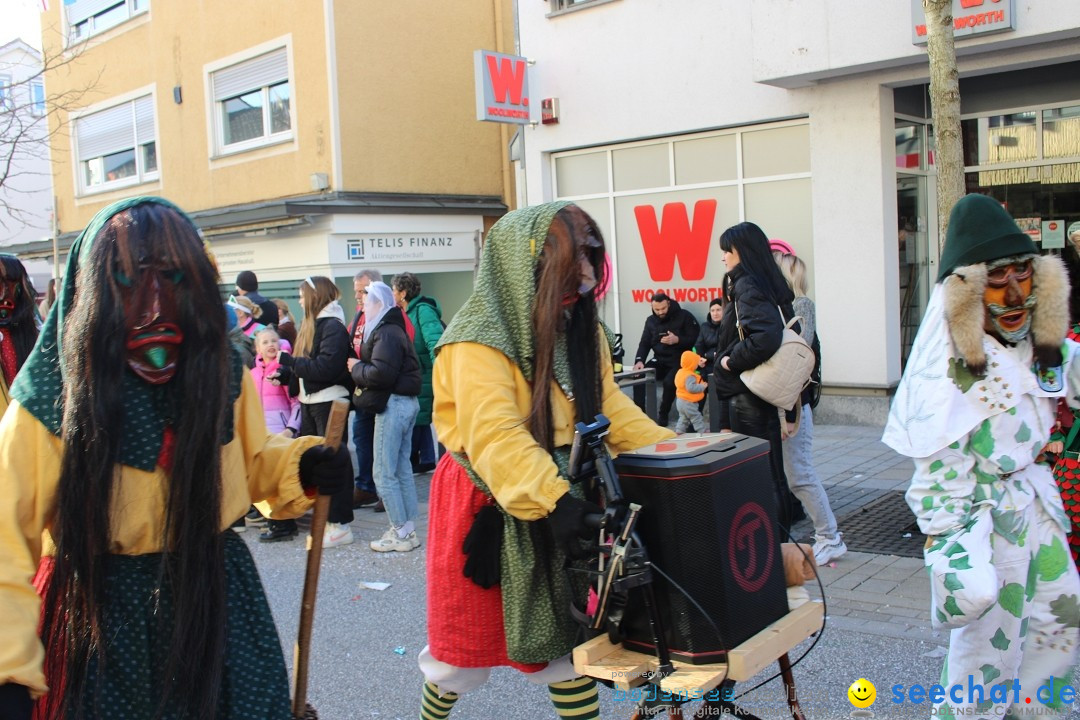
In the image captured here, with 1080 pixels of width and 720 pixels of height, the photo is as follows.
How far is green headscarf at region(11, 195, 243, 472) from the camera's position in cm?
210

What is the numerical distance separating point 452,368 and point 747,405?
10.3 feet

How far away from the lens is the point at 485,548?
280 centimetres

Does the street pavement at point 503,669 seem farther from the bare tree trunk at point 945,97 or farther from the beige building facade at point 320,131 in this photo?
the beige building facade at point 320,131

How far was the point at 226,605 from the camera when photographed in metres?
2.23

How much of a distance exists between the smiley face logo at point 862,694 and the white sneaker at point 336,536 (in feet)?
13.2

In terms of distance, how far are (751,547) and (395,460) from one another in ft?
14.7

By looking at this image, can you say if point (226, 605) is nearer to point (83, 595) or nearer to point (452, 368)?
point (83, 595)

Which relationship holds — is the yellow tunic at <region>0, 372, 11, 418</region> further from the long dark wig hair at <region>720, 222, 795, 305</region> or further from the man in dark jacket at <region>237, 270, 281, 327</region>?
the man in dark jacket at <region>237, 270, 281, 327</region>

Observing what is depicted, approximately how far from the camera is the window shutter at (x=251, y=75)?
15.3 m

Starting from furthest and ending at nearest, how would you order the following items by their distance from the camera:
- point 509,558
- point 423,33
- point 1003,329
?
point 423,33, point 1003,329, point 509,558

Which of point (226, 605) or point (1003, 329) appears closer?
point (226, 605)

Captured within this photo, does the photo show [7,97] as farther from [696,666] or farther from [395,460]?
[696,666]

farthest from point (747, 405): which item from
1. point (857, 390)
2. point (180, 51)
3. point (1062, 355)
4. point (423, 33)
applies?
point (180, 51)

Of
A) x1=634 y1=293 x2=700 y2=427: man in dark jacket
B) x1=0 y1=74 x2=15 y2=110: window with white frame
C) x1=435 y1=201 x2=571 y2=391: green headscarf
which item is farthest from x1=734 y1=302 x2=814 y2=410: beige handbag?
x1=0 y1=74 x2=15 y2=110: window with white frame
